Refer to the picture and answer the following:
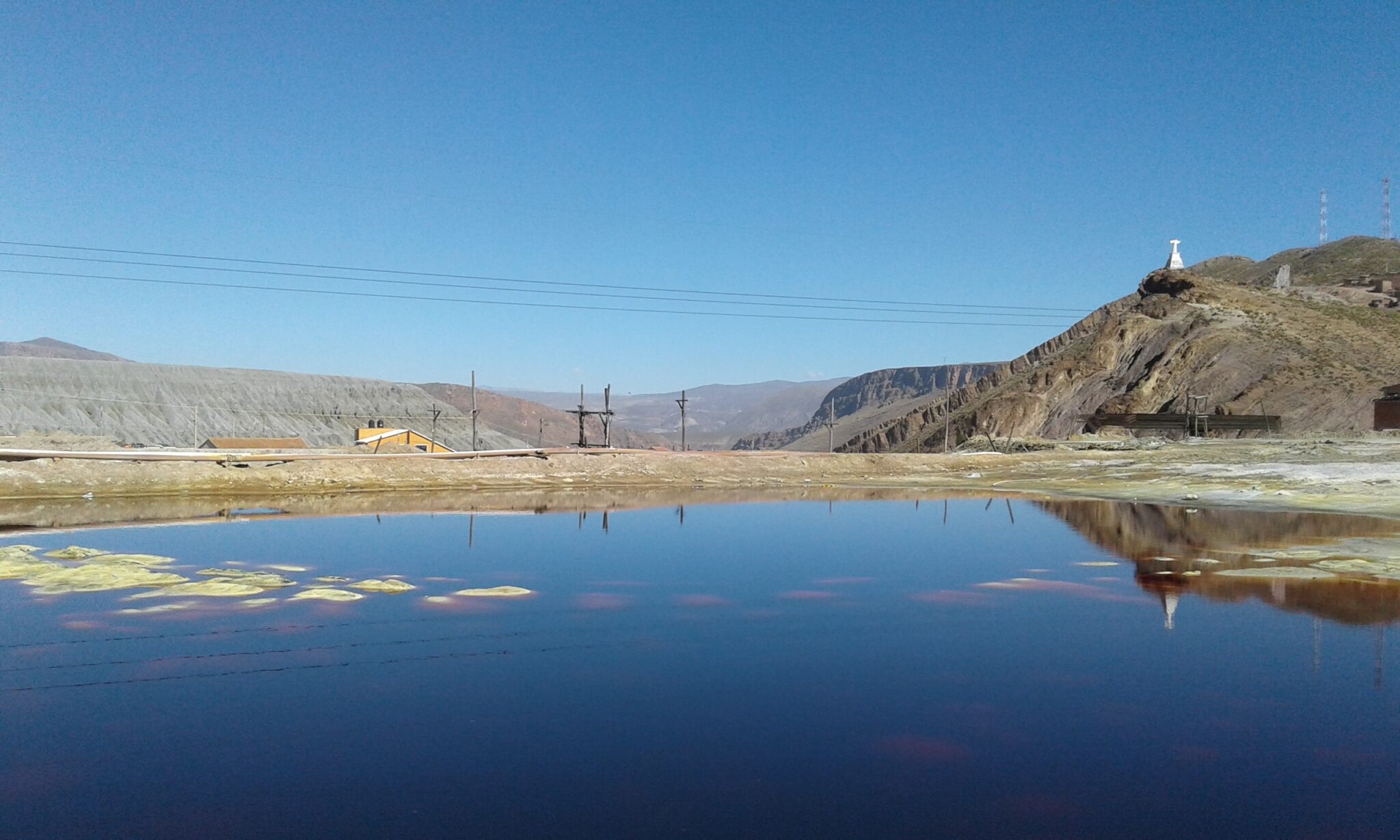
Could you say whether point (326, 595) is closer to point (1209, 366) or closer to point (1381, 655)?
point (1381, 655)

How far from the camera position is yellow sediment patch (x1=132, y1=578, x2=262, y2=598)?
57.0 ft

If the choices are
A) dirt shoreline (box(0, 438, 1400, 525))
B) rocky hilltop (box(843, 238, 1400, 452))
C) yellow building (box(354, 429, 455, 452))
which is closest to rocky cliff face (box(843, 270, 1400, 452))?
rocky hilltop (box(843, 238, 1400, 452))

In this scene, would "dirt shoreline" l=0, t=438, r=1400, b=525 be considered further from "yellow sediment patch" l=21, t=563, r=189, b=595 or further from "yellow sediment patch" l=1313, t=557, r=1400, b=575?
"yellow sediment patch" l=21, t=563, r=189, b=595

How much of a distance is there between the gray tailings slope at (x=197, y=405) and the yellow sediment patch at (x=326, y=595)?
270 ft

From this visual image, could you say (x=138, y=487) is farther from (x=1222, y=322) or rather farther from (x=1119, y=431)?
(x=1222, y=322)

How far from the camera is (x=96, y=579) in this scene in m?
18.7

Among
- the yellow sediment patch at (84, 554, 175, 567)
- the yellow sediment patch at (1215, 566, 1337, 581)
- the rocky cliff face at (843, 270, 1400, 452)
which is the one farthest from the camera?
the rocky cliff face at (843, 270, 1400, 452)

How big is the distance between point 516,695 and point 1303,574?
15.5m

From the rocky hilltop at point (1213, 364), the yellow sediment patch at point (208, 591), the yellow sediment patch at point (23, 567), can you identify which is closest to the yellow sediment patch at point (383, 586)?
the yellow sediment patch at point (208, 591)

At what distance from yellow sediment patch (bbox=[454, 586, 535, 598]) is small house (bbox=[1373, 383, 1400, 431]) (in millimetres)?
55634

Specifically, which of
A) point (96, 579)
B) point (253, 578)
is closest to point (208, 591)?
point (253, 578)

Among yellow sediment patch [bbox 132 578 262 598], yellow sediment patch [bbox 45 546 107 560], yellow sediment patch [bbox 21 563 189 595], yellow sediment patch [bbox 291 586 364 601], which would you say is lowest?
yellow sediment patch [bbox 291 586 364 601]

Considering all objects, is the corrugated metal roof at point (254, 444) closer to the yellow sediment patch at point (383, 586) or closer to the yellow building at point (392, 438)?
the yellow building at point (392, 438)

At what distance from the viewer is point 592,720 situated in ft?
34.8
